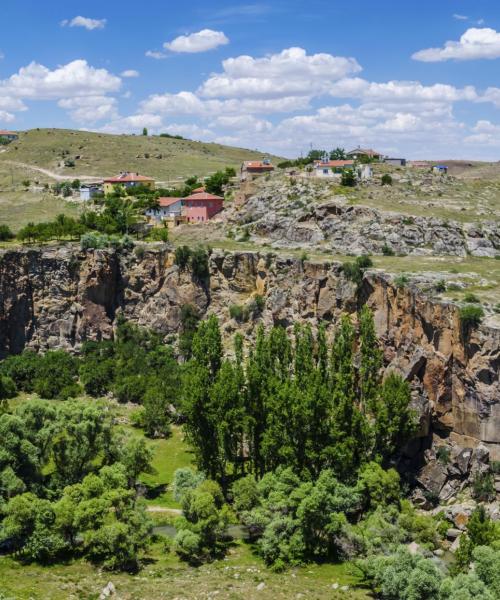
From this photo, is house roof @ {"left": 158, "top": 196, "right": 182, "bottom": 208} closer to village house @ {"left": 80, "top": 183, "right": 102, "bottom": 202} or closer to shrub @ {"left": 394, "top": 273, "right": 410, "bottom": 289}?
village house @ {"left": 80, "top": 183, "right": 102, "bottom": 202}

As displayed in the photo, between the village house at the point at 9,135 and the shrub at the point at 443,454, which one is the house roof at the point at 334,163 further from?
the village house at the point at 9,135

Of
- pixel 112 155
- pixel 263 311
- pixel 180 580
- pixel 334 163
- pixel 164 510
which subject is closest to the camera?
pixel 180 580

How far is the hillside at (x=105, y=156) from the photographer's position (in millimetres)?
123562

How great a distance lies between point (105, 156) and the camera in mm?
133000

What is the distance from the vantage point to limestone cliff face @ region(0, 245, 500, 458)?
44.8 metres

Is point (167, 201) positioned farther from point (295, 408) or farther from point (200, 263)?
point (295, 408)

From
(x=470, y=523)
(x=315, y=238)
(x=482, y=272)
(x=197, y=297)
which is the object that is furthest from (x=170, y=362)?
(x=470, y=523)

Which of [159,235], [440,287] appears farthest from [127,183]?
[440,287]

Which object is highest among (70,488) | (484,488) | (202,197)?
(202,197)

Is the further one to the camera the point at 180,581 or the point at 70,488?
the point at 70,488

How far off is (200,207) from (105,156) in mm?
59219

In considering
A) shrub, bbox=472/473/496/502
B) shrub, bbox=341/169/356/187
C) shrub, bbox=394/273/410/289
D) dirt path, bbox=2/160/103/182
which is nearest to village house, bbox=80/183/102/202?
dirt path, bbox=2/160/103/182

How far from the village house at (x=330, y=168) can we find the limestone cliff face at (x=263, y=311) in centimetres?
2189

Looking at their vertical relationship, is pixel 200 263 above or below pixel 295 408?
above
